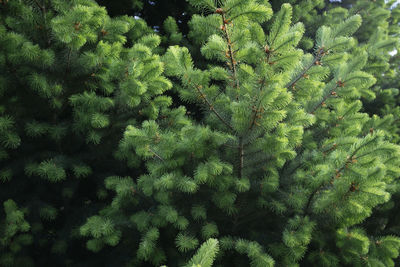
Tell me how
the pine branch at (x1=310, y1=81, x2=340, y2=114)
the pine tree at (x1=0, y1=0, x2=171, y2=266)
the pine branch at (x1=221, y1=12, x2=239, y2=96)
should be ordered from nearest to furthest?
the pine branch at (x1=221, y1=12, x2=239, y2=96) → the pine tree at (x1=0, y1=0, x2=171, y2=266) → the pine branch at (x1=310, y1=81, x2=340, y2=114)

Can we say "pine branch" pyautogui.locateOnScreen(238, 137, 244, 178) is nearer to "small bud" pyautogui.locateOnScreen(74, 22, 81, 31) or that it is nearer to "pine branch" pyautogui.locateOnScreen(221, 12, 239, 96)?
"pine branch" pyautogui.locateOnScreen(221, 12, 239, 96)

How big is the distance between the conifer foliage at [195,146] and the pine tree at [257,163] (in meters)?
0.01

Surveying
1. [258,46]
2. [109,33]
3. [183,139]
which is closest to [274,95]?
[258,46]

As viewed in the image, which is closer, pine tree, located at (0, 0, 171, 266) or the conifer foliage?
the conifer foliage

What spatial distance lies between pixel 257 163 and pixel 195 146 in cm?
52

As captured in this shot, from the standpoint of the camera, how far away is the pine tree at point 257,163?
2029 mm

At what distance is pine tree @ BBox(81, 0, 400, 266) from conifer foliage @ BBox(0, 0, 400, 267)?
1 centimetres

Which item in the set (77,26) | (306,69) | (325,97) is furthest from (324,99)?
(77,26)

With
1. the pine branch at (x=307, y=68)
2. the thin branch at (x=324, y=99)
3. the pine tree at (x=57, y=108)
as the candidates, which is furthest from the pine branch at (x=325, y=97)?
the pine tree at (x=57, y=108)

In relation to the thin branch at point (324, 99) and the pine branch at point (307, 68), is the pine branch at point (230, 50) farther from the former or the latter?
the thin branch at point (324, 99)

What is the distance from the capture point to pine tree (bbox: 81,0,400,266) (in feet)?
6.66

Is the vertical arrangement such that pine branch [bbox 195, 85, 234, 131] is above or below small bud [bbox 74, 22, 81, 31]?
below

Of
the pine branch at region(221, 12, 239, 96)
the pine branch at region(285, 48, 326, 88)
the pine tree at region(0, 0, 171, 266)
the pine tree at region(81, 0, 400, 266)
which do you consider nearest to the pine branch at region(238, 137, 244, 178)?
the pine tree at region(81, 0, 400, 266)

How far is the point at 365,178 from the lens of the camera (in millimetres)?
1946
